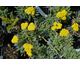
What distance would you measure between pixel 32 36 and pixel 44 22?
47cm

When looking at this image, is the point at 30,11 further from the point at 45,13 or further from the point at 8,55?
the point at 8,55

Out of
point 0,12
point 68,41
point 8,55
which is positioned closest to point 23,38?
point 8,55

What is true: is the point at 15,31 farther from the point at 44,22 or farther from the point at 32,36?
the point at 44,22

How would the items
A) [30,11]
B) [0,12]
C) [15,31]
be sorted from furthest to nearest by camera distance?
1. [15,31]
2. [0,12]
3. [30,11]

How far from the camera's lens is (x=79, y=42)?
6.91ft

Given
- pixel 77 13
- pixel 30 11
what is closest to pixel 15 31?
pixel 30 11

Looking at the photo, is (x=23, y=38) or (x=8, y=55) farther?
(x=8, y=55)

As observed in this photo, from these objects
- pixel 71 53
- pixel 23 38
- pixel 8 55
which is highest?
pixel 23 38

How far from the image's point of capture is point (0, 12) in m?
1.77

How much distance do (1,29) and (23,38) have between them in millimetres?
723

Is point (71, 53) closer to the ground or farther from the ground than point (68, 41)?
closer to the ground

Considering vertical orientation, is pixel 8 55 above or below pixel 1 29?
below

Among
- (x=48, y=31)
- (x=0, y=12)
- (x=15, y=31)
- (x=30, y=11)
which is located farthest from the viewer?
(x=15, y=31)

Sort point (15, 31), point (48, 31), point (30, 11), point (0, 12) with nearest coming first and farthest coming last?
1. point (30, 11)
2. point (0, 12)
3. point (48, 31)
4. point (15, 31)
